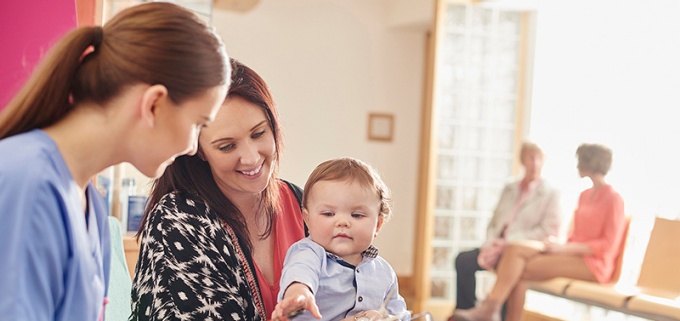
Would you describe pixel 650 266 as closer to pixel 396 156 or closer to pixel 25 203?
pixel 396 156

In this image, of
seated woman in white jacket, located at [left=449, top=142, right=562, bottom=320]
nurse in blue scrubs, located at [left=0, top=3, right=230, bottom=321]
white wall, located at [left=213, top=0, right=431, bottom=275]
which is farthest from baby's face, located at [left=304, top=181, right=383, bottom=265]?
white wall, located at [left=213, top=0, right=431, bottom=275]

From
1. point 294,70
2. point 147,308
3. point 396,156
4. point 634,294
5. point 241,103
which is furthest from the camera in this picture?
point 396,156

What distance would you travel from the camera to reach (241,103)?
1677 millimetres

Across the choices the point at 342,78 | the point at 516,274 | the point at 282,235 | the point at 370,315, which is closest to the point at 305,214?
the point at 282,235

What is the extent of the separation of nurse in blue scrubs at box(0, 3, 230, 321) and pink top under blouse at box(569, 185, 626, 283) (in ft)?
13.8

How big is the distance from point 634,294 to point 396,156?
3328 mm

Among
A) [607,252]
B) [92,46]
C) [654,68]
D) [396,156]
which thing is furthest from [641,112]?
[92,46]

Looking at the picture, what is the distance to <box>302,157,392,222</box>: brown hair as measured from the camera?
1720 millimetres

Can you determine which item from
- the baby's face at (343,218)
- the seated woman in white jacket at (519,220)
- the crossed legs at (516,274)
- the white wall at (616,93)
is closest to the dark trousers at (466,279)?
the seated woman in white jacket at (519,220)

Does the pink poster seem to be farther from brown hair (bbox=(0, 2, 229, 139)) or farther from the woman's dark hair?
brown hair (bbox=(0, 2, 229, 139))

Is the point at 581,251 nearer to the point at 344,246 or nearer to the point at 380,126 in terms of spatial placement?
the point at 380,126

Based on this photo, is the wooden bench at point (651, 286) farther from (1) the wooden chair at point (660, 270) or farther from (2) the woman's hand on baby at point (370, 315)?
(2) the woman's hand on baby at point (370, 315)

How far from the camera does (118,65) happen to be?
3.78ft

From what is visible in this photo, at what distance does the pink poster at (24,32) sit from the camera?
2.11 metres
